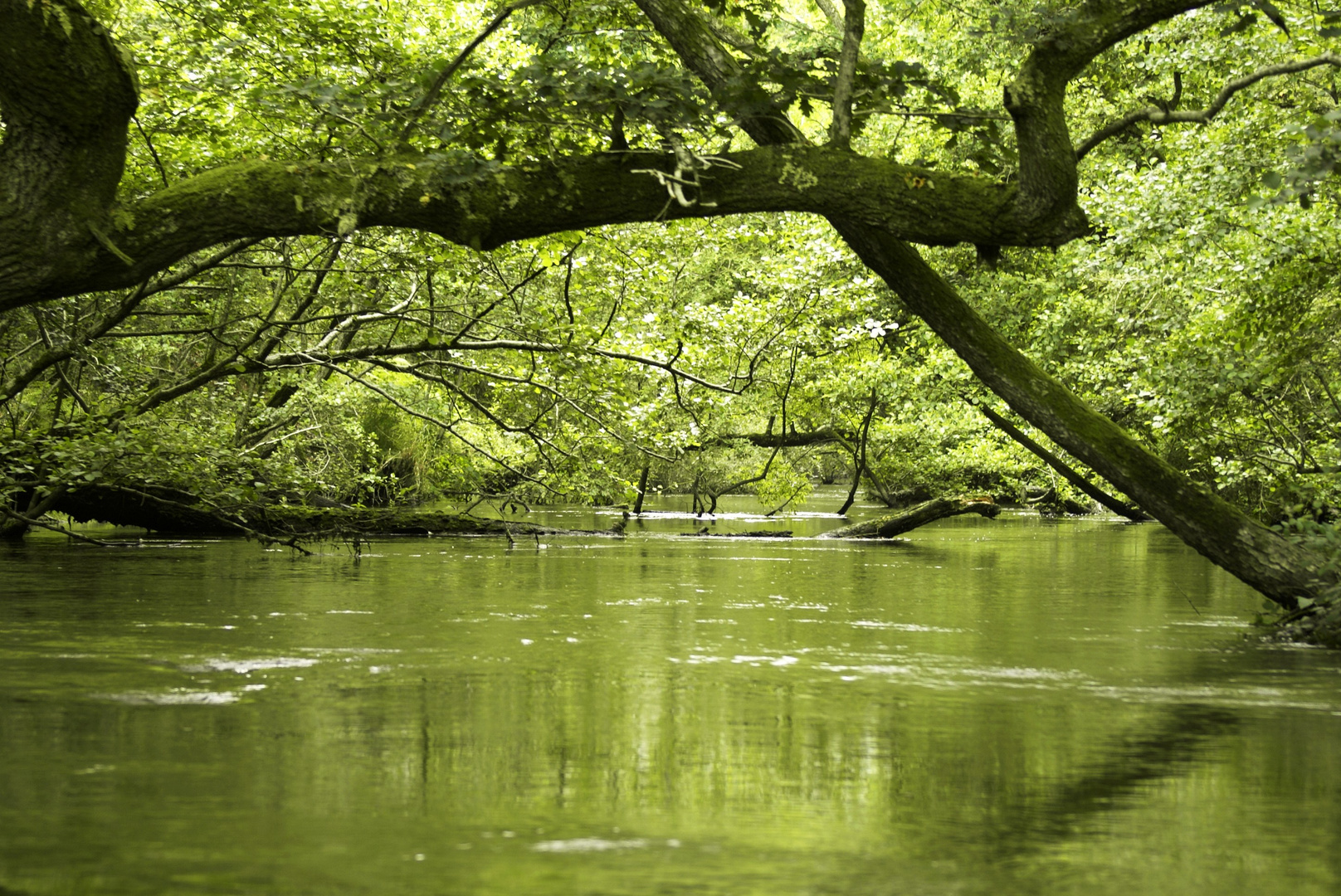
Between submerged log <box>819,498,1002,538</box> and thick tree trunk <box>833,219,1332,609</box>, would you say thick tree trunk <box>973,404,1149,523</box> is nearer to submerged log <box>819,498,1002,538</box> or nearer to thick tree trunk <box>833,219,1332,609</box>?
submerged log <box>819,498,1002,538</box>

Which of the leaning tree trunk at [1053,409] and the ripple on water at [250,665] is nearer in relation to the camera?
the ripple on water at [250,665]

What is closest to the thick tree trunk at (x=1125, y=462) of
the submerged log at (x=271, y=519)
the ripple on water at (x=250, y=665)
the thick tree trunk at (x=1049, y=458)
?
the ripple on water at (x=250, y=665)

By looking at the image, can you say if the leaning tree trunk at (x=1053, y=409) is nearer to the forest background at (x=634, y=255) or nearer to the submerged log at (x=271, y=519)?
the forest background at (x=634, y=255)

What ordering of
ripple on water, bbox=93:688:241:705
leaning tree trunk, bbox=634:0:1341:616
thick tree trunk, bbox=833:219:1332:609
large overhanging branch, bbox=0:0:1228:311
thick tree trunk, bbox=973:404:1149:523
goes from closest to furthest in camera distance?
1. large overhanging branch, bbox=0:0:1228:311
2. ripple on water, bbox=93:688:241:705
3. leaning tree trunk, bbox=634:0:1341:616
4. thick tree trunk, bbox=833:219:1332:609
5. thick tree trunk, bbox=973:404:1149:523

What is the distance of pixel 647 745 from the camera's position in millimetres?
6934

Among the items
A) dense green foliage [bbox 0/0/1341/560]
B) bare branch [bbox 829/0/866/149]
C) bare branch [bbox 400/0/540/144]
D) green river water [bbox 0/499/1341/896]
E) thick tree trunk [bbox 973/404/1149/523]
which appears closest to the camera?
green river water [bbox 0/499/1341/896]

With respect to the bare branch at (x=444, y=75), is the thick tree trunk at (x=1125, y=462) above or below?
below

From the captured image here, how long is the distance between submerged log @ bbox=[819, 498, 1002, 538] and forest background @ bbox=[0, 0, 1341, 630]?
1317mm

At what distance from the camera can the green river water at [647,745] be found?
4.78 meters

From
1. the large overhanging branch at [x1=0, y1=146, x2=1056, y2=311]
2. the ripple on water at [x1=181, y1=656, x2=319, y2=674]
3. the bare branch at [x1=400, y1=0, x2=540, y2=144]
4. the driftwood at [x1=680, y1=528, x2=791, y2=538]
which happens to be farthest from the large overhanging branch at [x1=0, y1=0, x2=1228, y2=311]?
the driftwood at [x1=680, y1=528, x2=791, y2=538]

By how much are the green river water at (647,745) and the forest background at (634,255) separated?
2.19 meters

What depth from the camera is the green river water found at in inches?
188

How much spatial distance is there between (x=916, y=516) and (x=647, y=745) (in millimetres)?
20129

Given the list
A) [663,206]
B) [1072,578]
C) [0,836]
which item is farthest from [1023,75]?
[1072,578]
